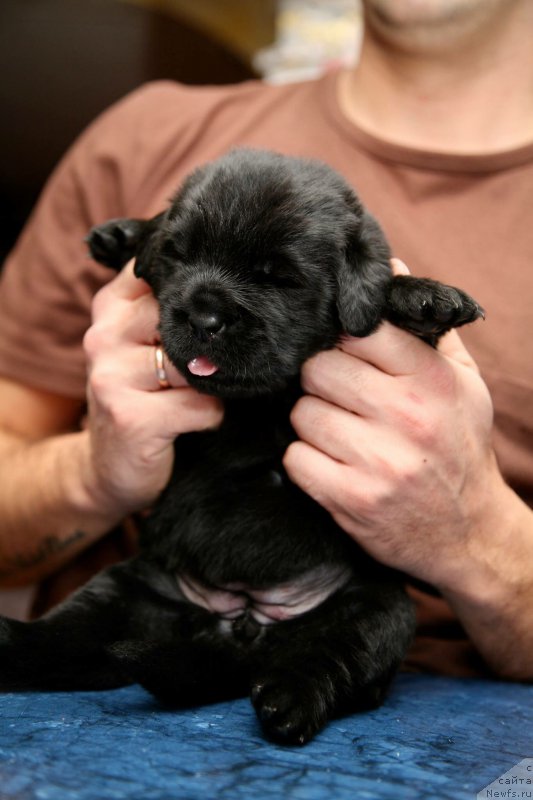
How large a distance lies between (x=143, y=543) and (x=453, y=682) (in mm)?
587

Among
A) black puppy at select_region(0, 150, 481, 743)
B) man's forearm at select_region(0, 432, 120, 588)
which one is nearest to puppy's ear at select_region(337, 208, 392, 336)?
black puppy at select_region(0, 150, 481, 743)

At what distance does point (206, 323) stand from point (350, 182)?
0.67m

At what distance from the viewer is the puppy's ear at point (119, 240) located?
1392 millimetres

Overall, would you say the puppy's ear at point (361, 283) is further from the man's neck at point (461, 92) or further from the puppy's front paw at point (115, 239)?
the man's neck at point (461, 92)

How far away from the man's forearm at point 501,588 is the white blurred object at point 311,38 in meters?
2.33

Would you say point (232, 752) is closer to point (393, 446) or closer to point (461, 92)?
point (393, 446)

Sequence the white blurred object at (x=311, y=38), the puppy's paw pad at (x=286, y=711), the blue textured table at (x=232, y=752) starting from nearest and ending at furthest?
the blue textured table at (x=232, y=752), the puppy's paw pad at (x=286, y=711), the white blurred object at (x=311, y=38)

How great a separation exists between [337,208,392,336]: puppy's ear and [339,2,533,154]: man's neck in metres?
0.61

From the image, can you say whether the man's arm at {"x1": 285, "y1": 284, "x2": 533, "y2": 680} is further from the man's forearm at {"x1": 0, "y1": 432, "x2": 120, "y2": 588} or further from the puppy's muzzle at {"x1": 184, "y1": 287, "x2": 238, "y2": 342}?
the man's forearm at {"x1": 0, "y1": 432, "x2": 120, "y2": 588}

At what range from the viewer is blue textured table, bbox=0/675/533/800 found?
833mm

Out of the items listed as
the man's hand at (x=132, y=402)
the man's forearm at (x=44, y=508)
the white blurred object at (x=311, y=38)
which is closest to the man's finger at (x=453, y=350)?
the man's hand at (x=132, y=402)

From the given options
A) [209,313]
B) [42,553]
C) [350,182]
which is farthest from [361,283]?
[42,553]

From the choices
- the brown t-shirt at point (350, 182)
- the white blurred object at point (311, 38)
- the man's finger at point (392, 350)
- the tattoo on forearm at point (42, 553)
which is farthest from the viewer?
the white blurred object at point (311, 38)

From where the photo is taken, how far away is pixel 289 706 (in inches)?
41.2
